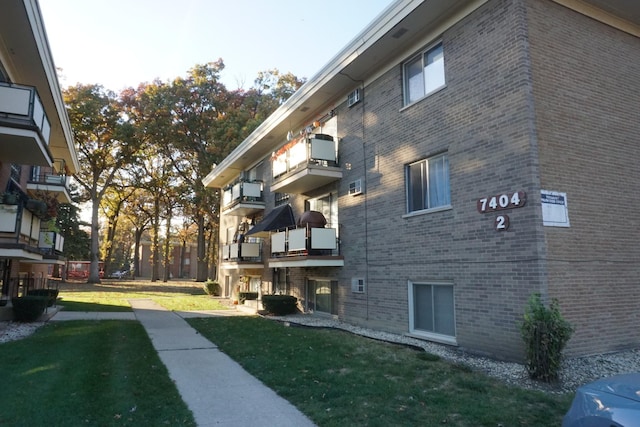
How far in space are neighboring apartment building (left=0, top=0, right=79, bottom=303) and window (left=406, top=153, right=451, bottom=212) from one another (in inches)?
364

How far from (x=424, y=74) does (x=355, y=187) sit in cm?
387

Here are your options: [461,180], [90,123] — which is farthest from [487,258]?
[90,123]

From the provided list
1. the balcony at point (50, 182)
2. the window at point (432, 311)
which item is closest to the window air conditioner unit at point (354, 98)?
the window at point (432, 311)

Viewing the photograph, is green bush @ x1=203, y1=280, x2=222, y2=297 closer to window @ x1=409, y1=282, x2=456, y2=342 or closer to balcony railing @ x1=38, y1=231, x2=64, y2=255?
balcony railing @ x1=38, y1=231, x2=64, y2=255

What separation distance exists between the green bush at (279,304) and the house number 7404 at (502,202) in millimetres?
8934

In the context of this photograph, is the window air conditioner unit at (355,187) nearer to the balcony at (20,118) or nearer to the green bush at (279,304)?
the green bush at (279,304)

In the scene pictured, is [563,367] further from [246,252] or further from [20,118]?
[246,252]

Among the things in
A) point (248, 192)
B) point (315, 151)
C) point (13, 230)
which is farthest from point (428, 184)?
point (248, 192)

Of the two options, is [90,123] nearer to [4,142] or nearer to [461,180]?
[4,142]

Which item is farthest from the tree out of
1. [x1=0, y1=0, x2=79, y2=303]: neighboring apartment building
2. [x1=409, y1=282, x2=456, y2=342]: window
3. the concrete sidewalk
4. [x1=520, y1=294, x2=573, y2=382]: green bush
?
[x1=520, y1=294, x2=573, y2=382]: green bush

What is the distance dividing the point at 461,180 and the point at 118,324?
1043cm

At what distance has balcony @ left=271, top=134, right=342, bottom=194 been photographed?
46.7 ft

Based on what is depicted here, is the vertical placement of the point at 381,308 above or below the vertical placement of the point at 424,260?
below

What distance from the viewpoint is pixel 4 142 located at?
36.9 feet
